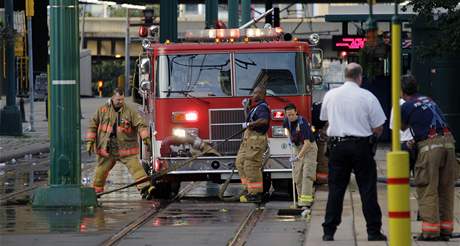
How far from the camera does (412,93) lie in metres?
12.6

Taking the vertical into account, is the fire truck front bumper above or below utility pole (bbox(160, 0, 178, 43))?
below

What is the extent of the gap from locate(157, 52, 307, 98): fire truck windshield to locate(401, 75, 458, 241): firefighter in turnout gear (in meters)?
6.00

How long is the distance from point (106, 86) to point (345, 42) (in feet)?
206

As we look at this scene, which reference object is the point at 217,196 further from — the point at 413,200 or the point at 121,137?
the point at 413,200

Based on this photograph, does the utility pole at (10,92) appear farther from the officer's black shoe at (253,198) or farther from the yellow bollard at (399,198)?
the yellow bollard at (399,198)

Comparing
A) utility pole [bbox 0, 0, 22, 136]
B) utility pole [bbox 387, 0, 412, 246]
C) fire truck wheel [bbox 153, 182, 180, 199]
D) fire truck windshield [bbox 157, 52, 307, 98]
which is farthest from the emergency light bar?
utility pole [bbox 0, 0, 22, 136]

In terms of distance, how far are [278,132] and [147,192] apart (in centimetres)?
232

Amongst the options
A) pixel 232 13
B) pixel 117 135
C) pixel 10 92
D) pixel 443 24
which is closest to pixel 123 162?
pixel 117 135

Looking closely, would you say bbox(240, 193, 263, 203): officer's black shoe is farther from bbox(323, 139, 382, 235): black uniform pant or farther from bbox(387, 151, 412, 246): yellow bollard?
bbox(387, 151, 412, 246): yellow bollard

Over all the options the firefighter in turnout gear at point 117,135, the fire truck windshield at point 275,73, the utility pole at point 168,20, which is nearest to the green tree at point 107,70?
the utility pole at point 168,20

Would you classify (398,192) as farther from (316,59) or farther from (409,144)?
(316,59)

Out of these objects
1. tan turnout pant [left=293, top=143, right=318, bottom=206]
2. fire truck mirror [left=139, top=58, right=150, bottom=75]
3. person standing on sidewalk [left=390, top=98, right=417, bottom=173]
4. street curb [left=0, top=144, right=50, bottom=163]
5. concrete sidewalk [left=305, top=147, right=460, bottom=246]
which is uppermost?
fire truck mirror [left=139, top=58, right=150, bottom=75]

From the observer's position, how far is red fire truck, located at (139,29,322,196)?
18.3 m

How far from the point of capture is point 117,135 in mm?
18109
